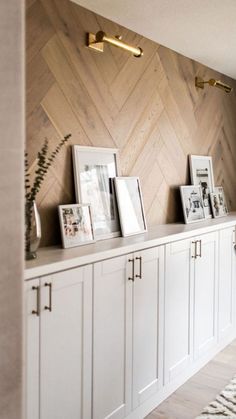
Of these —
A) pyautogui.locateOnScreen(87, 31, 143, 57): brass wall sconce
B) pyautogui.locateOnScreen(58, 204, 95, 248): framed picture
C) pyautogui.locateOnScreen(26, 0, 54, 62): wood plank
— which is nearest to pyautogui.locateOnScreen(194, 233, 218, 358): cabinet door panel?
pyautogui.locateOnScreen(58, 204, 95, 248): framed picture

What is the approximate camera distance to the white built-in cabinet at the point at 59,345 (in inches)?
69.0

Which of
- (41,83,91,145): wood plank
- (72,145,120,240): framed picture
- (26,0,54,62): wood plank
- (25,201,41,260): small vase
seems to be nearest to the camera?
(25,201,41,260): small vase

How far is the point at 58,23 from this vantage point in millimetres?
2375

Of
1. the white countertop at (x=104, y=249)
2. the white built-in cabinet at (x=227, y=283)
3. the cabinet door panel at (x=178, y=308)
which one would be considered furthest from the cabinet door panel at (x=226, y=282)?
the cabinet door panel at (x=178, y=308)

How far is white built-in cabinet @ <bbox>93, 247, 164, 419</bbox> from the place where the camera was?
214 centimetres

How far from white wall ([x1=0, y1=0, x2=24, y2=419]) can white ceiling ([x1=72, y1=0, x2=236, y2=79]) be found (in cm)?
133

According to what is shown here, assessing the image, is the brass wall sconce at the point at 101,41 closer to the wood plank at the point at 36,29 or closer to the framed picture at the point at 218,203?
the wood plank at the point at 36,29

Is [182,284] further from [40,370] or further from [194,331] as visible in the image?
[40,370]

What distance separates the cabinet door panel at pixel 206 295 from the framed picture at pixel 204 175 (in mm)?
515

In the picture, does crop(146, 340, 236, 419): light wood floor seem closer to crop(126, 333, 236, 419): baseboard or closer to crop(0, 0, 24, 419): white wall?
crop(126, 333, 236, 419): baseboard

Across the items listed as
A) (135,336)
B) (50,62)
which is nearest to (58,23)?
(50,62)

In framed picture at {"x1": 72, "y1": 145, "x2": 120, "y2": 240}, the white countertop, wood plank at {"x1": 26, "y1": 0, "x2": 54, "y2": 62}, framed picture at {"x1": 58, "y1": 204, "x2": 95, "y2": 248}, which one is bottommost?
the white countertop

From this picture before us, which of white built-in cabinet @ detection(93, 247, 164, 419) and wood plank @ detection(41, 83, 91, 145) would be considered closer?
white built-in cabinet @ detection(93, 247, 164, 419)

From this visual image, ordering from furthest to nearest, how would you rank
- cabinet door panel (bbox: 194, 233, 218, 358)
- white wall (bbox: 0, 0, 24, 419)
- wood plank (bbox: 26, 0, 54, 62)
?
cabinet door panel (bbox: 194, 233, 218, 358)
wood plank (bbox: 26, 0, 54, 62)
white wall (bbox: 0, 0, 24, 419)
